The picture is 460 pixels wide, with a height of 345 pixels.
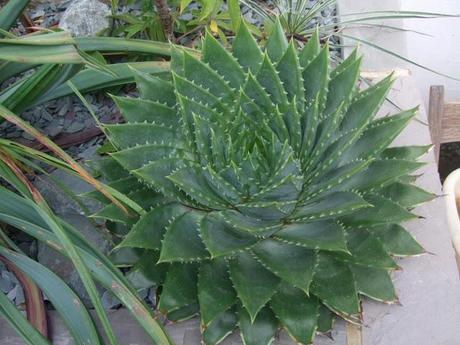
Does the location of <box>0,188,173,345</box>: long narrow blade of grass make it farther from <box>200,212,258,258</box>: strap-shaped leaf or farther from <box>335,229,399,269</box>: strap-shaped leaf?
<box>335,229,399,269</box>: strap-shaped leaf

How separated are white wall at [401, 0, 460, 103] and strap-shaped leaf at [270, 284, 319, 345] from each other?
5.11 ft

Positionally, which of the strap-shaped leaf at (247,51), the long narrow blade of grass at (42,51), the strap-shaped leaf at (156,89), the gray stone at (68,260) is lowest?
the gray stone at (68,260)

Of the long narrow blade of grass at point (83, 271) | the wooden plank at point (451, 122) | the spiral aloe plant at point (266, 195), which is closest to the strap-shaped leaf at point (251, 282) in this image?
the spiral aloe plant at point (266, 195)

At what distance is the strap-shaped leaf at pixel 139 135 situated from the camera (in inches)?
44.6

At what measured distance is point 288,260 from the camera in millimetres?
1029

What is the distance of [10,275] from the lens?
4.50 feet

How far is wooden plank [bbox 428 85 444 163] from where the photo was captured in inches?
73.5

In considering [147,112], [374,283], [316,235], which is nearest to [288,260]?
[316,235]

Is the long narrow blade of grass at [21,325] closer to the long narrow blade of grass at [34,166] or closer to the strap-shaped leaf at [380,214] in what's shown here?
the long narrow blade of grass at [34,166]

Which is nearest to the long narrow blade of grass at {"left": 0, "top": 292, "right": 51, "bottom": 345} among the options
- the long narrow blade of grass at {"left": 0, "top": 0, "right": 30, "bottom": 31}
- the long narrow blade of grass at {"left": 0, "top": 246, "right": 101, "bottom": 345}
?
the long narrow blade of grass at {"left": 0, "top": 246, "right": 101, "bottom": 345}

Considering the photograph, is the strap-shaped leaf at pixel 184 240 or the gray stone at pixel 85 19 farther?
the gray stone at pixel 85 19

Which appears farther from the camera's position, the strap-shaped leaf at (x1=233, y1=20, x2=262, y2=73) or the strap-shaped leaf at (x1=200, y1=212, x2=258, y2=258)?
the strap-shaped leaf at (x1=233, y1=20, x2=262, y2=73)

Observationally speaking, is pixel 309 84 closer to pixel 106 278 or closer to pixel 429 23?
pixel 106 278

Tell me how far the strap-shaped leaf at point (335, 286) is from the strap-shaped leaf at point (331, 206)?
9cm
